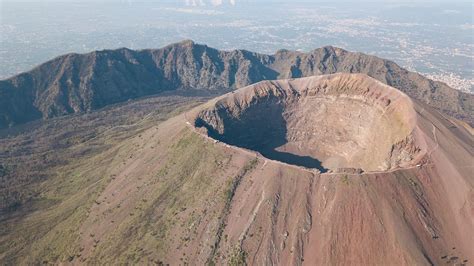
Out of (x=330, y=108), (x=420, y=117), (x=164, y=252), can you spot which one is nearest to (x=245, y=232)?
(x=164, y=252)

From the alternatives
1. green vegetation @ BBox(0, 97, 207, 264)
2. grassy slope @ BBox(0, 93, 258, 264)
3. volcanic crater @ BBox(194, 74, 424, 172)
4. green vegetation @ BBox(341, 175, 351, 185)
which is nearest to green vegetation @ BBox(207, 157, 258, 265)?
grassy slope @ BBox(0, 93, 258, 264)

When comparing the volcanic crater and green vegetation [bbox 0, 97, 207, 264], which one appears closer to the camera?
green vegetation [bbox 0, 97, 207, 264]

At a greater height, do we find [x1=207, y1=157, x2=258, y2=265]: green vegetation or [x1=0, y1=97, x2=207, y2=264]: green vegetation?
[x1=207, y1=157, x2=258, y2=265]: green vegetation

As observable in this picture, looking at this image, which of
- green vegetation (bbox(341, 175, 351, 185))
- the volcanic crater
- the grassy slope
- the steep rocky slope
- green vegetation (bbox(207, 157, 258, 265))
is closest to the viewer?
the steep rocky slope

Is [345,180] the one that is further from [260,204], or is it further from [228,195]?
[228,195]

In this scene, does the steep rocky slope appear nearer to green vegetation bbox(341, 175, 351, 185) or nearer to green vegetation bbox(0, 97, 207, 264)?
green vegetation bbox(341, 175, 351, 185)

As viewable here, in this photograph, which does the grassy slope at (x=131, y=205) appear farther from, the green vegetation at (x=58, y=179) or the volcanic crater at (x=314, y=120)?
the volcanic crater at (x=314, y=120)

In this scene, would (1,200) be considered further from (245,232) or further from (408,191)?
(408,191)

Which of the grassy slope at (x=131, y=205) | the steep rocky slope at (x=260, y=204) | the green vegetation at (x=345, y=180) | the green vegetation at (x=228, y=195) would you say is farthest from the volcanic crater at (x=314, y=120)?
the green vegetation at (x=345, y=180)
